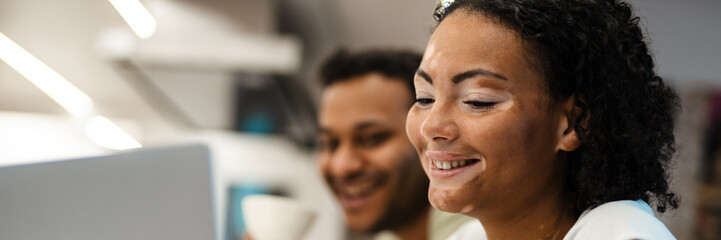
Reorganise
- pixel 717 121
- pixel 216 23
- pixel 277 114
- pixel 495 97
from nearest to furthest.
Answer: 1. pixel 495 97
2. pixel 216 23
3. pixel 717 121
4. pixel 277 114

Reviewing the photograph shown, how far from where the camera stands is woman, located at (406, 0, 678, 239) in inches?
22.6

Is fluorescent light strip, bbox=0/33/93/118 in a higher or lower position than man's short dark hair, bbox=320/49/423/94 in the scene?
higher

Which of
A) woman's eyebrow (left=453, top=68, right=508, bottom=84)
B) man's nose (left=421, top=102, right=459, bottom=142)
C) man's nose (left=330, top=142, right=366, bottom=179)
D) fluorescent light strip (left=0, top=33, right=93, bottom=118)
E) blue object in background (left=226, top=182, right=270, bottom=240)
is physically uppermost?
fluorescent light strip (left=0, top=33, right=93, bottom=118)

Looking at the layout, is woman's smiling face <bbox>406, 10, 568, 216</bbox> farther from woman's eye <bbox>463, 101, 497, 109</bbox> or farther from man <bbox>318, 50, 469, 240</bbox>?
man <bbox>318, 50, 469, 240</bbox>

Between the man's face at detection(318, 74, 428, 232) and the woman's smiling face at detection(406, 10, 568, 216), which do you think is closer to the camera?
the woman's smiling face at detection(406, 10, 568, 216)

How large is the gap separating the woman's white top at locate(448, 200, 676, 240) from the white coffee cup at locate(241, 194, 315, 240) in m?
0.75

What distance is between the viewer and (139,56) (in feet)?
7.25

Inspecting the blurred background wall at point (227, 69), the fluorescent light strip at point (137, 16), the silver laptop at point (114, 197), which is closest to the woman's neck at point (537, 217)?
the silver laptop at point (114, 197)

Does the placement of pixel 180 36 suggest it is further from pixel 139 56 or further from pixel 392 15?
pixel 392 15

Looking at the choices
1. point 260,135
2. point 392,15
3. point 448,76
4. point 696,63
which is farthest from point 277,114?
point 448,76

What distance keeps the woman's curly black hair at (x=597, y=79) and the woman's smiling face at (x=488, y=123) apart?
0.02 meters

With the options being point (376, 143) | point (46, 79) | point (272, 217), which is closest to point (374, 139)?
point (376, 143)

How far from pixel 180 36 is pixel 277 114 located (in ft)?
4.14

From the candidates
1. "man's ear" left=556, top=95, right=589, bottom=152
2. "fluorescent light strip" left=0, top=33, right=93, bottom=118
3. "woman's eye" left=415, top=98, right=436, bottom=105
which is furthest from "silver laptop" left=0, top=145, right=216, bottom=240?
"fluorescent light strip" left=0, top=33, right=93, bottom=118
